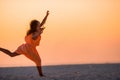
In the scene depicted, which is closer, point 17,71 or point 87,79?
point 87,79

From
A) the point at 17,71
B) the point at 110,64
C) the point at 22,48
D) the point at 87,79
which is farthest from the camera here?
the point at 110,64

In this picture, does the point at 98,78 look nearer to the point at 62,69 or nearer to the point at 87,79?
the point at 87,79

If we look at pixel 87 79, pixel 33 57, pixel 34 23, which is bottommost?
pixel 87 79

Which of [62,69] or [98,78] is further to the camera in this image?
[62,69]

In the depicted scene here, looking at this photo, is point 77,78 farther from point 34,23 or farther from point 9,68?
point 9,68

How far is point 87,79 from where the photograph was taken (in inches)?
212

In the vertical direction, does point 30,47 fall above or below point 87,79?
above

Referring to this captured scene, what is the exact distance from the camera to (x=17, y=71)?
7.26m

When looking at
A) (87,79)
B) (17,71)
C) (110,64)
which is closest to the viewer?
(87,79)

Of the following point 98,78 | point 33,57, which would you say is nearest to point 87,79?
point 98,78

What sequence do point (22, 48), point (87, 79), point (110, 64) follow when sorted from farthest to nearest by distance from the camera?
point (110, 64), point (22, 48), point (87, 79)

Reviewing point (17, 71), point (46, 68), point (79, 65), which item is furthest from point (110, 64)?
point (17, 71)

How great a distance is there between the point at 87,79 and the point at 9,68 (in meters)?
2.70

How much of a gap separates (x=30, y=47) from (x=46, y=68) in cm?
142
